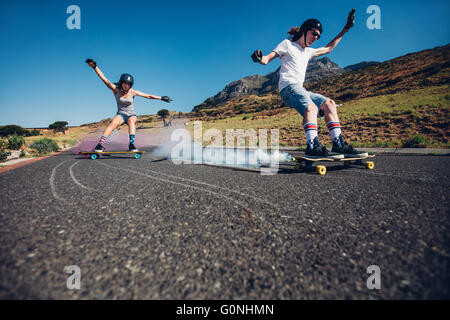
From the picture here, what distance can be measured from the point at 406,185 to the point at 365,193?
0.82 meters

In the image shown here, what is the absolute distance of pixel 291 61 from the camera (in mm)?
4129

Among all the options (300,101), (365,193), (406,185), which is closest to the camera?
(365,193)

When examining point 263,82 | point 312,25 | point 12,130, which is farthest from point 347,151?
point 263,82

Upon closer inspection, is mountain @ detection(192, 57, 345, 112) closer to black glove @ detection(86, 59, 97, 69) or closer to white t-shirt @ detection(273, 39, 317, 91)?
black glove @ detection(86, 59, 97, 69)

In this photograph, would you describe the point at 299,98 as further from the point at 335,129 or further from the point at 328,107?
the point at 335,129

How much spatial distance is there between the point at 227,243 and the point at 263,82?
182m

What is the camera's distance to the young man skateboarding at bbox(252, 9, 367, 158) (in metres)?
3.94

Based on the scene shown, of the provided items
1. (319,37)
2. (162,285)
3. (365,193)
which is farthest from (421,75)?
(162,285)

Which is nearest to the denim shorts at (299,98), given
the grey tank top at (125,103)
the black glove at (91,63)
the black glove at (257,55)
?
the black glove at (257,55)

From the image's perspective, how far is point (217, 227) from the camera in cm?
165

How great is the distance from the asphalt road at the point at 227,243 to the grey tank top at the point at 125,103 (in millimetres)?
5528

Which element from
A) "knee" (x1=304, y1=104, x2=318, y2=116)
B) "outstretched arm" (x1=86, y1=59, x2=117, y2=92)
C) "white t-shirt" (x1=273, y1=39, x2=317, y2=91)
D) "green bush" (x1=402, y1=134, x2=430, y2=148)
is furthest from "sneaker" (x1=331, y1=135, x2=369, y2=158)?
"outstretched arm" (x1=86, y1=59, x2=117, y2=92)
